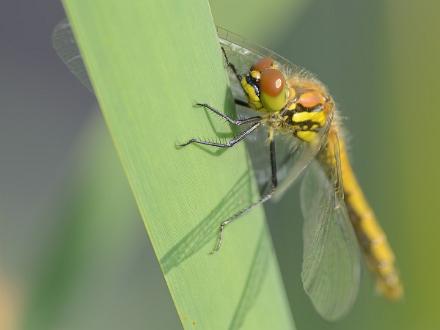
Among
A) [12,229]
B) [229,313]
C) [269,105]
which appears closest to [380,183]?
[269,105]

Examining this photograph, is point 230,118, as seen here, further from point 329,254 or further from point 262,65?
point 329,254

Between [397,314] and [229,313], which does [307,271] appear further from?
[229,313]

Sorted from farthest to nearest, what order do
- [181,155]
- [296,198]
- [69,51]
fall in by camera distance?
[296,198] < [69,51] < [181,155]

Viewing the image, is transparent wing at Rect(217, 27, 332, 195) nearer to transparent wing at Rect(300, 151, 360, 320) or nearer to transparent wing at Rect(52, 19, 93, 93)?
transparent wing at Rect(300, 151, 360, 320)

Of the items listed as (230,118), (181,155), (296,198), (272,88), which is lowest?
(296,198)

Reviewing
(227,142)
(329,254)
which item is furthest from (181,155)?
(329,254)

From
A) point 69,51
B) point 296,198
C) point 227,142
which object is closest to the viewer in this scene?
point 227,142
